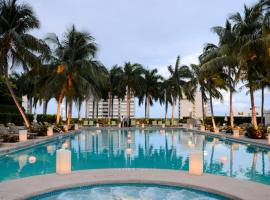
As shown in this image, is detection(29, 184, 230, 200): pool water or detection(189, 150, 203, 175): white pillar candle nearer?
detection(29, 184, 230, 200): pool water

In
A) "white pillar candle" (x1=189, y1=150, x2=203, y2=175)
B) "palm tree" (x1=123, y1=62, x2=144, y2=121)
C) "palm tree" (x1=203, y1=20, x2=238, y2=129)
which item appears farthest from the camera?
"palm tree" (x1=123, y1=62, x2=144, y2=121)

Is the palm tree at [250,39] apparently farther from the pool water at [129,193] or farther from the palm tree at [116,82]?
the palm tree at [116,82]

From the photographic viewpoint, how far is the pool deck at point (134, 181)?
5.90m

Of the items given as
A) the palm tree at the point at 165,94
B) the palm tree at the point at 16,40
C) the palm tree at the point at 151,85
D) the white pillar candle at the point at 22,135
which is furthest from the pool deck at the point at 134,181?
the palm tree at the point at 151,85

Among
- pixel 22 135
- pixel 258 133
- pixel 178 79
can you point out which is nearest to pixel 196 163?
pixel 22 135

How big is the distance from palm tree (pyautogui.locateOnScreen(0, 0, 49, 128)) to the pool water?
1286 centimetres

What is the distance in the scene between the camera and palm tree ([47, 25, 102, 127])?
997 inches

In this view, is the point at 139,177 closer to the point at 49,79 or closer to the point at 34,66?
the point at 34,66

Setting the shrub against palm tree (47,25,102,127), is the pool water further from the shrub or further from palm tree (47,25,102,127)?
palm tree (47,25,102,127)

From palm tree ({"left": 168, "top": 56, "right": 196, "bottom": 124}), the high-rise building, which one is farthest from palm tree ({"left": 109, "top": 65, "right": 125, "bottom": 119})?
palm tree ({"left": 168, "top": 56, "right": 196, "bottom": 124})

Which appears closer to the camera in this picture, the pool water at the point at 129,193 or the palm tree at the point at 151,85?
the pool water at the point at 129,193

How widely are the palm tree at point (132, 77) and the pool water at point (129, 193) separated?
110ft

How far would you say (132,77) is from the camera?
41062mm

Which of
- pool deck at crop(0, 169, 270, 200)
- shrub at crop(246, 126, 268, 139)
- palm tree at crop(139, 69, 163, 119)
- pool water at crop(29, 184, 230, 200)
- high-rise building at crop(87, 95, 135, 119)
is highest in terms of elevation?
palm tree at crop(139, 69, 163, 119)
